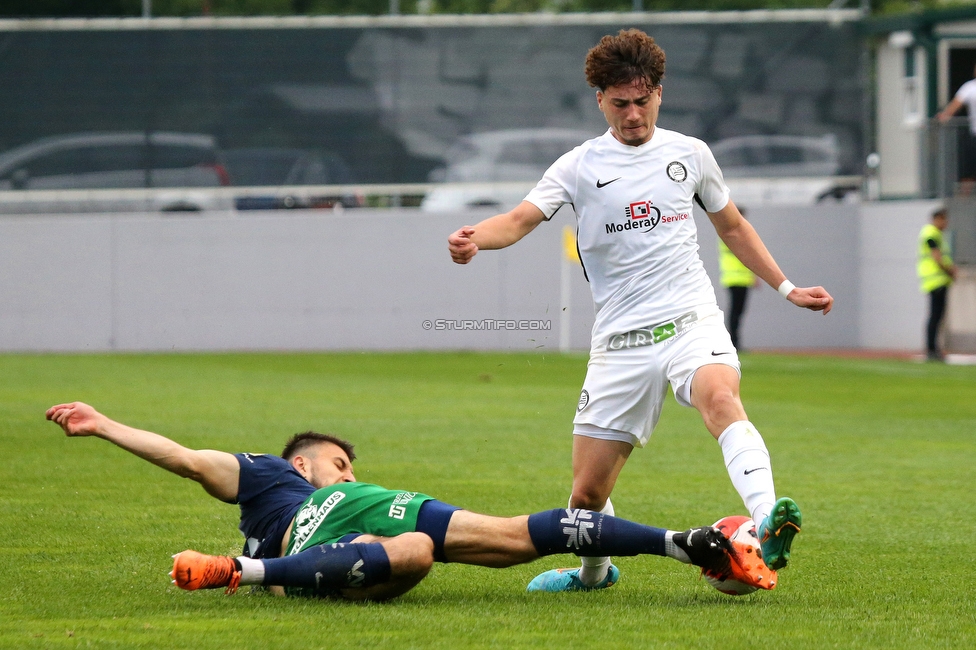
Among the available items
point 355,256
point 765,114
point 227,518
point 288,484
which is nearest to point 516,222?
point 288,484

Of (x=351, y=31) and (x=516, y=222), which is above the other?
(x=351, y=31)

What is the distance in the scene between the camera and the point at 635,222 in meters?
5.45

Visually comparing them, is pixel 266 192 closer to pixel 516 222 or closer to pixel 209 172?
pixel 209 172

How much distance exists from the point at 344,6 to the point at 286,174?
1222 cm

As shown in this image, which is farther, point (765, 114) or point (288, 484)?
point (765, 114)

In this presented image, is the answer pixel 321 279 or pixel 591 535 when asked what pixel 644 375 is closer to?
pixel 591 535

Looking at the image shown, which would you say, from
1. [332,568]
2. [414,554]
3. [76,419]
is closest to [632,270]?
[414,554]

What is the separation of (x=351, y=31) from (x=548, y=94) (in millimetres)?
3587

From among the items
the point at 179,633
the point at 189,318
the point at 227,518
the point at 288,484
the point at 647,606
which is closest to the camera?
the point at 179,633

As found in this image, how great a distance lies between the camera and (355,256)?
23.6 meters

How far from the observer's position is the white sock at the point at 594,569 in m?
5.41

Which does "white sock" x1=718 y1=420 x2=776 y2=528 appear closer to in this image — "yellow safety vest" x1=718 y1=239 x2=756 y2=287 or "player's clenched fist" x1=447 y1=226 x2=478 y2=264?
"player's clenched fist" x1=447 y1=226 x2=478 y2=264

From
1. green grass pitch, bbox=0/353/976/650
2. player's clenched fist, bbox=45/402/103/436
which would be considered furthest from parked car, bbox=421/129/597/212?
player's clenched fist, bbox=45/402/103/436

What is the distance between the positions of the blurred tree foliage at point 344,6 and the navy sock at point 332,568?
2237 centimetres
